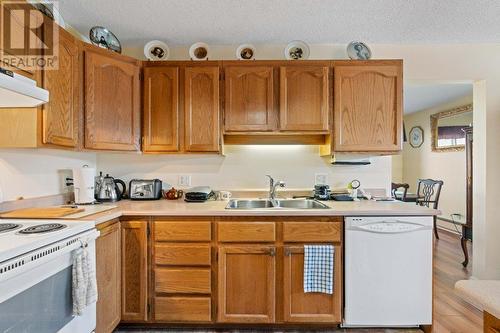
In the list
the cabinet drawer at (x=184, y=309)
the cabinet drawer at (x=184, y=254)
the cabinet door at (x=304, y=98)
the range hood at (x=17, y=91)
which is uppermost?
the cabinet door at (x=304, y=98)

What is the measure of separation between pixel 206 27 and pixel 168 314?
2.29 m

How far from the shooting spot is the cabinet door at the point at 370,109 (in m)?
2.31

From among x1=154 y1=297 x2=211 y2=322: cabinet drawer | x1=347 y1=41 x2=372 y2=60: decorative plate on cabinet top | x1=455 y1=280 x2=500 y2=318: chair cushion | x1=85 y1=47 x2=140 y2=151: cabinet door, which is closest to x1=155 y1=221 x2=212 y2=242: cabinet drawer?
x1=154 y1=297 x2=211 y2=322: cabinet drawer

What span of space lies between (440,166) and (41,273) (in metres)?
5.99

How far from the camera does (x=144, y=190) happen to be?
98.8 inches

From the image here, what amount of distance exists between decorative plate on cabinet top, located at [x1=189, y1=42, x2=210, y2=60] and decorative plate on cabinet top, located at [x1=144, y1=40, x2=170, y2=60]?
0.24 metres

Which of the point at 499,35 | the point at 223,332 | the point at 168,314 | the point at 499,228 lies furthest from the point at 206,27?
the point at 499,228

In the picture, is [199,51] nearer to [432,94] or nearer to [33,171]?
[33,171]

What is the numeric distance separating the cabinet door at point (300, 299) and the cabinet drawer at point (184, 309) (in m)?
0.57

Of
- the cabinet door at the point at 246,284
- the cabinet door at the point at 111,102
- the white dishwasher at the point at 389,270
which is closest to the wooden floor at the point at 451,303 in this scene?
the white dishwasher at the point at 389,270

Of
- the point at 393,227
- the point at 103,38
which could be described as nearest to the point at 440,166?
the point at 393,227

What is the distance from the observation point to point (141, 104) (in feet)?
7.73

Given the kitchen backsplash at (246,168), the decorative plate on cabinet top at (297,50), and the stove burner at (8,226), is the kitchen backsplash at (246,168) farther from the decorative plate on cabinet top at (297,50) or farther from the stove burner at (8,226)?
the stove burner at (8,226)

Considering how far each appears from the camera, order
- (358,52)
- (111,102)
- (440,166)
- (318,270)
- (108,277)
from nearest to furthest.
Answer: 1. (108,277)
2. (318,270)
3. (111,102)
4. (358,52)
5. (440,166)
